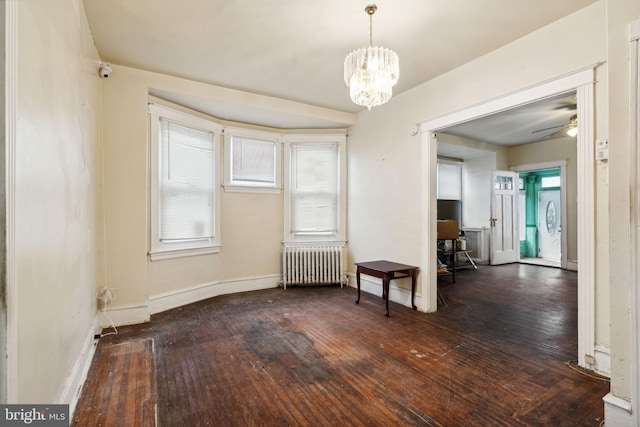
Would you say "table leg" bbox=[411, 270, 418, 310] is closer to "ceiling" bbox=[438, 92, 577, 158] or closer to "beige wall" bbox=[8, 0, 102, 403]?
"ceiling" bbox=[438, 92, 577, 158]

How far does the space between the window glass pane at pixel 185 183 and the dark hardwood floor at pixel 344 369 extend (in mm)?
1064

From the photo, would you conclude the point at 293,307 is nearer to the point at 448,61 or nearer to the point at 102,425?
the point at 102,425

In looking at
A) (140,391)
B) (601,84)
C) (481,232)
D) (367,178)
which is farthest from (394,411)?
(481,232)

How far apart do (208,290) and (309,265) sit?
1.56m

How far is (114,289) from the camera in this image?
3094mm

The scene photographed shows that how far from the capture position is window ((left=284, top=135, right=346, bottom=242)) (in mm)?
4871

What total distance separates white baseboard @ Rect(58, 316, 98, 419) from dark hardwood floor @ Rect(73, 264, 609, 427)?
57 millimetres

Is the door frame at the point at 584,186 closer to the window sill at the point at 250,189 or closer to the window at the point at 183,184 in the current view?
the window sill at the point at 250,189

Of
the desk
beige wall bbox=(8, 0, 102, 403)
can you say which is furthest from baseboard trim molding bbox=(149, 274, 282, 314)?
the desk

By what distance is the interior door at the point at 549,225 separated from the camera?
8120 mm

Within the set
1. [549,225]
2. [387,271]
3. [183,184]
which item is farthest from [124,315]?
[549,225]

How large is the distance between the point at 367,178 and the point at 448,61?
1.89 metres

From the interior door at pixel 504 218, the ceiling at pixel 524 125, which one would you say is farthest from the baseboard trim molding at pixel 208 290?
the interior door at pixel 504 218

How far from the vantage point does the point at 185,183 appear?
12.7 feet
